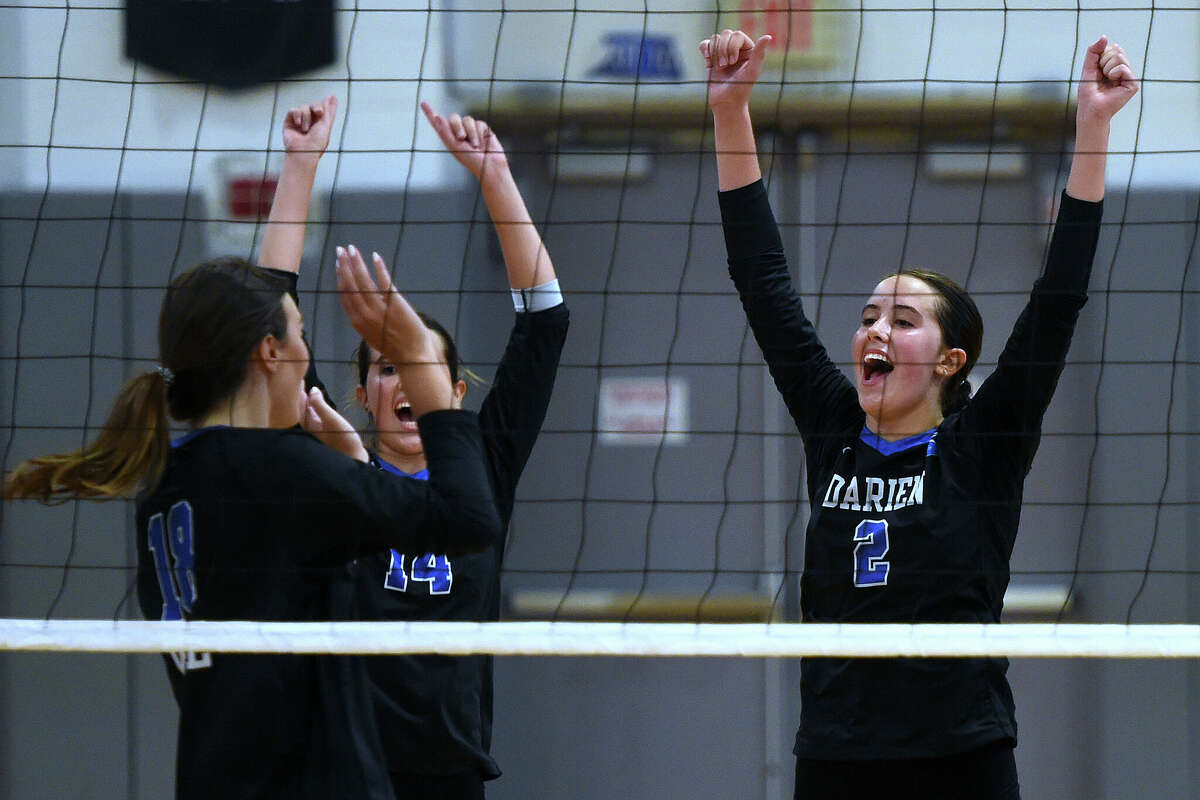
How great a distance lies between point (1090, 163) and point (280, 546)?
1396mm

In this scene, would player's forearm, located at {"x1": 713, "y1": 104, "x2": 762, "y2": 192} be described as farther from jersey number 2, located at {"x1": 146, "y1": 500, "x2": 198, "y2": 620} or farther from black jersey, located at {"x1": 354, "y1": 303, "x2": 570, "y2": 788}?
jersey number 2, located at {"x1": 146, "y1": 500, "x2": 198, "y2": 620}

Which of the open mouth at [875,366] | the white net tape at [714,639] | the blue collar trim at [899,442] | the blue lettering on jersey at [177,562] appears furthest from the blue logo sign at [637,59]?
the blue lettering on jersey at [177,562]

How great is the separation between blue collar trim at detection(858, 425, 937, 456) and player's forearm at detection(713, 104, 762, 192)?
0.49m

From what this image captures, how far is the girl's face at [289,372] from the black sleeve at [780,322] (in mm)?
865

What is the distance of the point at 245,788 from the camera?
1845mm

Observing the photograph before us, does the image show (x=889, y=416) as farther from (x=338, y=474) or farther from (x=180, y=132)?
(x=180, y=132)

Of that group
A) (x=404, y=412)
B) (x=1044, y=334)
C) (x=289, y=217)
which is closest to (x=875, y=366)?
(x=1044, y=334)

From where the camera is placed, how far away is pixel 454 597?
8.47 ft

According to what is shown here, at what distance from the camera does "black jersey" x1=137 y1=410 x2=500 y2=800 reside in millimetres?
1842

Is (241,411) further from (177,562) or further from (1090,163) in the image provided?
(1090,163)

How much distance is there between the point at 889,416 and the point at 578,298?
57.8 inches

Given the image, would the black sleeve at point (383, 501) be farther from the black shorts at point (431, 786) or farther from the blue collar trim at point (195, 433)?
the black shorts at point (431, 786)

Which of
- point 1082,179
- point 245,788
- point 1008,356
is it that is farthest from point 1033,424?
point 245,788

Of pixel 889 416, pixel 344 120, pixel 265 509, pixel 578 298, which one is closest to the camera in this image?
pixel 265 509
